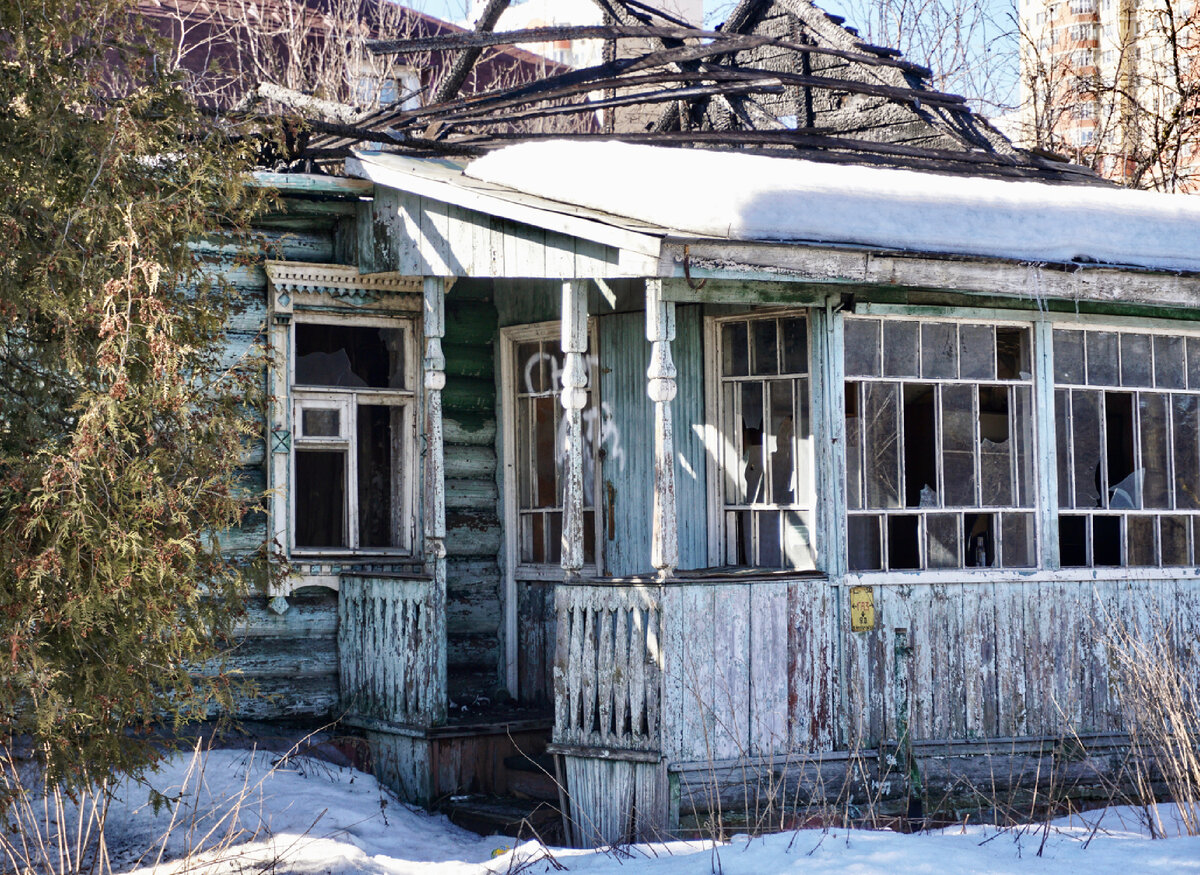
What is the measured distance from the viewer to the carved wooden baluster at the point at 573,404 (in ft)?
24.2

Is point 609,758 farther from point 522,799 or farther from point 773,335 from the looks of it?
point 773,335

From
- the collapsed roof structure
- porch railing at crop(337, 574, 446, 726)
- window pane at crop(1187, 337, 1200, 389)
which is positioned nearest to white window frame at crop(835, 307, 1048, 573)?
window pane at crop(1187, 337, 1200, 389)

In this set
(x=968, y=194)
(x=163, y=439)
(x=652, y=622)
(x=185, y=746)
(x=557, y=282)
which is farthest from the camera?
(x=557, y=282)

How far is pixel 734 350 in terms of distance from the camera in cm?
816

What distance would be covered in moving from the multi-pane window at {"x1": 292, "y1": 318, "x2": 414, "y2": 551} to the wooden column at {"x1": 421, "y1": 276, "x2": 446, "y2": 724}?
0.86m

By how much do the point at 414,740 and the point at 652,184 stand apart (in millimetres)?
3664

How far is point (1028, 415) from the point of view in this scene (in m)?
7.96

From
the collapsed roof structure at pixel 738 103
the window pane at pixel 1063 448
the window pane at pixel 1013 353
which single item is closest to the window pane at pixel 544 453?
the collapsed roof structure at pixel 738 103

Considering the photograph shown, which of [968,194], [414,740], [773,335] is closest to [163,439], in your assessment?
[414,740]

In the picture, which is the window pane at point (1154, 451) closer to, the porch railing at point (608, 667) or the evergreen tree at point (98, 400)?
the porch railing at point (608, 667)

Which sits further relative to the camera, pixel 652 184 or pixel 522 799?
pixel 522 799

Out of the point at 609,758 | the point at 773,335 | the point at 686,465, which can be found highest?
the point at 773,335

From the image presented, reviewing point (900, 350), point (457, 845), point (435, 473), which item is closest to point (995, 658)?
point (900, 350)

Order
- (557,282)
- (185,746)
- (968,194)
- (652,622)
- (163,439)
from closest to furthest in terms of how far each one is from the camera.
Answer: (163,439) → (652,622) → (968,194) → (185,746) → (557,282)
